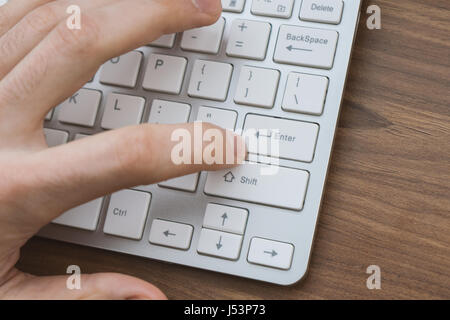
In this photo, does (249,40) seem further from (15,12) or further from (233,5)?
(15,12)

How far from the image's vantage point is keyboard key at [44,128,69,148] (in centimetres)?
46

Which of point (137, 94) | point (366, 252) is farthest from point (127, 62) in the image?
point (366, 252)

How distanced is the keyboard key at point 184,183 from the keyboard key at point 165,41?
0.44 ft

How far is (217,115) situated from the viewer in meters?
0.43

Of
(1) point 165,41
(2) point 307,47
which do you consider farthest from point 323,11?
(1) point 165,41

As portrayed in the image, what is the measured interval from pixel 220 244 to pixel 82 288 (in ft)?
0.39

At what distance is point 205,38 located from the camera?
0.45m

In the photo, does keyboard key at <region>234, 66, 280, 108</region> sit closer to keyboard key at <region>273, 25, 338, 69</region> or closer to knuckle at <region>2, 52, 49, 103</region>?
keyboard key at <region>273, 25, 338, 69</region>

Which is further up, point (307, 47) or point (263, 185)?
point (307, 47)

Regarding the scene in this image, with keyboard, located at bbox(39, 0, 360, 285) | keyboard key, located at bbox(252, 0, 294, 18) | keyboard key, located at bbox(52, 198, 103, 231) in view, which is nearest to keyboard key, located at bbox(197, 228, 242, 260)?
keyboard, located at bbox(39, 0, 360, 285)

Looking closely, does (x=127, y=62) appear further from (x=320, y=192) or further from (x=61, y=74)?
(x=320, y=192)

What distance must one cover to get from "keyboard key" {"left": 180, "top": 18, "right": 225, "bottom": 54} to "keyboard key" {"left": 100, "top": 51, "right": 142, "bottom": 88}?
5 cm
